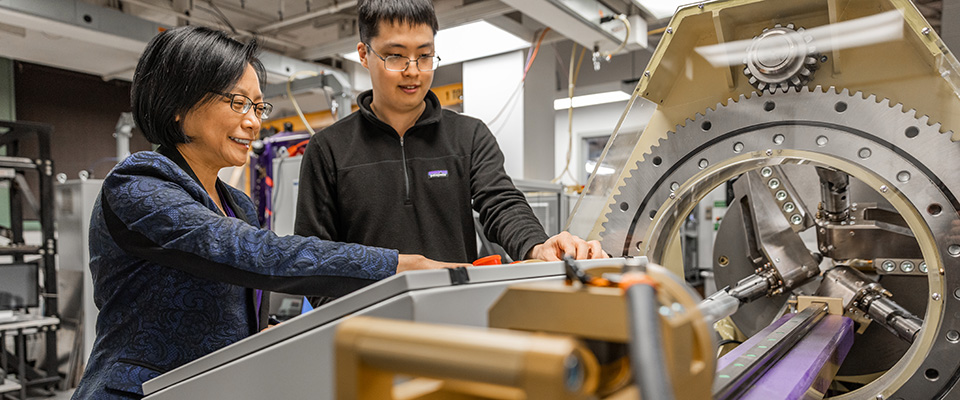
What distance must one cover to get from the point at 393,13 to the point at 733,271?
1.18 metres

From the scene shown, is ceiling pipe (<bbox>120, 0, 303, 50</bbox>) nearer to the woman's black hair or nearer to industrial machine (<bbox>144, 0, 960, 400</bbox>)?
the woman's black hair

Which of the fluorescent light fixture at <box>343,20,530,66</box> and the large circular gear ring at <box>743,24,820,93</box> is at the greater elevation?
the fluorescent light fixture at <box>343,20,530,66</box>

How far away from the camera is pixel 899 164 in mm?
945

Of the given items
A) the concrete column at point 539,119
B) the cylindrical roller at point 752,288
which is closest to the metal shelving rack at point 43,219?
the concrete column at point 539,119

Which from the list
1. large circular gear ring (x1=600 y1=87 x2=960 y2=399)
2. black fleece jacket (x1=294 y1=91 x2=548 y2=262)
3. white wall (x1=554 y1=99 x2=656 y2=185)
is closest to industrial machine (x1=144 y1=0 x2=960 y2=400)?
large circular gear ring (x1=600 y1=87 x2=960 y2=399)

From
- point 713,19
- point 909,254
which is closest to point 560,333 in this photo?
point 713,19

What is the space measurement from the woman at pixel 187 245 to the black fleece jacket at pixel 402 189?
0.27 meters

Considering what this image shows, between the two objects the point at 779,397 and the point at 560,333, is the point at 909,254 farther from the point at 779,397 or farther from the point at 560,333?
the point at 560,333

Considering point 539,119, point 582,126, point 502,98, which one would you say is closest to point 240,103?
point 502,98

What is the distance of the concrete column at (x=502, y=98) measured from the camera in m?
4.31

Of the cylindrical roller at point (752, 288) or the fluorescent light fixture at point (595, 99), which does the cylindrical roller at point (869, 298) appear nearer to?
the cylindrical roller at point (752, 288)

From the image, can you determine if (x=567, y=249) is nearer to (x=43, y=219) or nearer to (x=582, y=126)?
(x=43, y=219)

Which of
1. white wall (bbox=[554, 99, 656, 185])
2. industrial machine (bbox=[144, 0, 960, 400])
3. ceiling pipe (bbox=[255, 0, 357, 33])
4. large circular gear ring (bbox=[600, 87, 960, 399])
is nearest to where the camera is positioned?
industrial machine (bbox=[144, 0, 960, 400])

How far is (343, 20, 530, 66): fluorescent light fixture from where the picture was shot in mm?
3860
